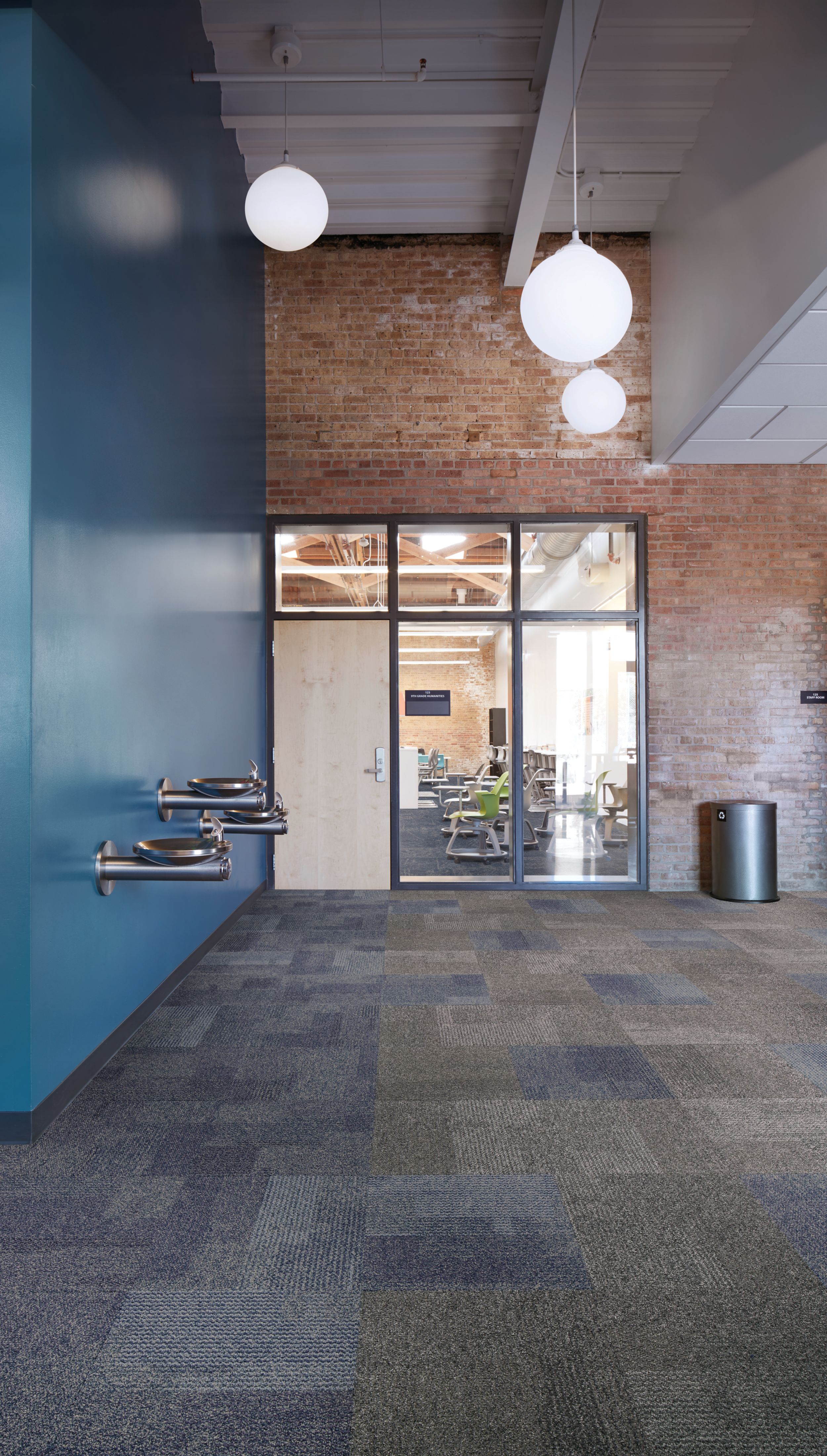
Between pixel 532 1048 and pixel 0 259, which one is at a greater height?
pixel 0 259

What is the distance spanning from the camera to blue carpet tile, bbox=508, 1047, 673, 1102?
2.77 metres

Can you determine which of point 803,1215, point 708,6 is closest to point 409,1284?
point 803,1215

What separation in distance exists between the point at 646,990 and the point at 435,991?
972mm

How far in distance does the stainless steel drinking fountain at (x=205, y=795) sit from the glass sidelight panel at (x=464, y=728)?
2.52m

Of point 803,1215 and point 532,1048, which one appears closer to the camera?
point 803,1215

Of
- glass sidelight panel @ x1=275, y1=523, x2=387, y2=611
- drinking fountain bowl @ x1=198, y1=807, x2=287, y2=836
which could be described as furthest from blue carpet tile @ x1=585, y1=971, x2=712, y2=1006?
glass sidelight panel @ x1=275, y1=523, x2=387, y2=611

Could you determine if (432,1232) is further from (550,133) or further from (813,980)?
(550,133)

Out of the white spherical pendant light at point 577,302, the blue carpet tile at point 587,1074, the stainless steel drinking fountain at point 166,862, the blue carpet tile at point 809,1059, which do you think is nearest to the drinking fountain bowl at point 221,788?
the stainless steel drinking fountain at point 166,862

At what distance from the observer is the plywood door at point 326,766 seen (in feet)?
20.1

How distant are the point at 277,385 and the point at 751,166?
3270 mm

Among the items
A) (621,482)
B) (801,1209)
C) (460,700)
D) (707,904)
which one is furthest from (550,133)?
(801,1209)

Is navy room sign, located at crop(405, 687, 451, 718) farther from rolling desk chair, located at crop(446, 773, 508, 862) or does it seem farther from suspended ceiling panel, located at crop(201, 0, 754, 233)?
suspended ceiling panel, located at crop(201, 0, 754, 233)

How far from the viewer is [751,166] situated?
4102 millimetres

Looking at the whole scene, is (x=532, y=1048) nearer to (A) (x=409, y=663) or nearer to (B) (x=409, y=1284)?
(B) (x=409, y=1284)
